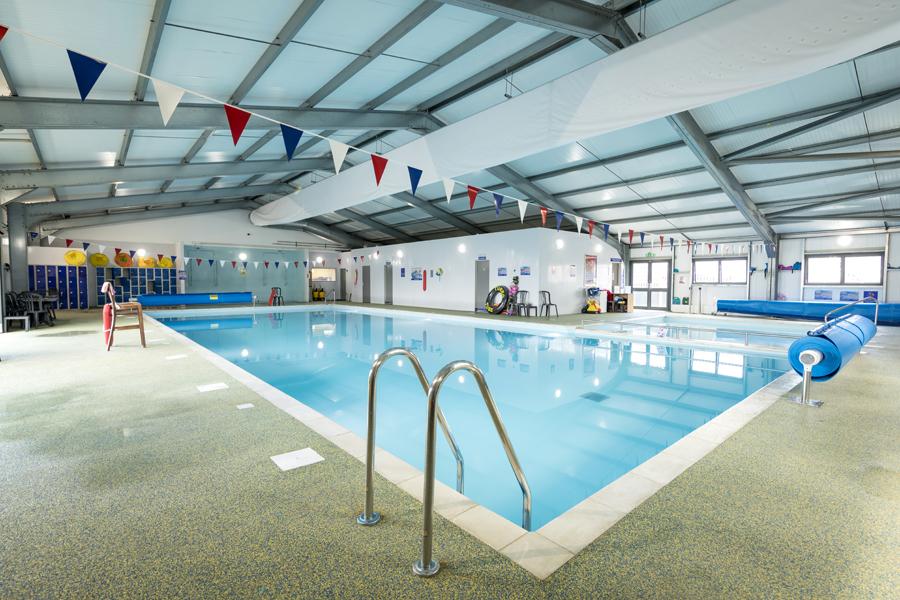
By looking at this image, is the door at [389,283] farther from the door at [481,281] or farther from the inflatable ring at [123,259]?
the inflatable ring at [123,259]

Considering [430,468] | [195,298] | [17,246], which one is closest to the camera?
[430,468]

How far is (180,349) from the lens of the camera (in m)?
5.83

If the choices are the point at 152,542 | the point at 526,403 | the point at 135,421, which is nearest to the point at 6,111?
the point at 135,421

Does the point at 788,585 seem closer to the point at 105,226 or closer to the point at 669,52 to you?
the point at 669,52

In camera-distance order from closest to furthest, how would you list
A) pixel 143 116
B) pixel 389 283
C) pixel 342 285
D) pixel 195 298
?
pixel 143 116 < pixel 195 298 < pixel 389 283 < pixel 342 285

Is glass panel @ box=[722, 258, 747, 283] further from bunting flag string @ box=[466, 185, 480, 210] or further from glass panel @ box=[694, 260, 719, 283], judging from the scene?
bunting flag string @ box=[466, 185, 480, 210]

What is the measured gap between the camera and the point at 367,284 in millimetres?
18906

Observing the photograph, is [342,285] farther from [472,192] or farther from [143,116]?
[143,116]

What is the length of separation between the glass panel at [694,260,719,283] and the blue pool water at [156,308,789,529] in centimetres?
876

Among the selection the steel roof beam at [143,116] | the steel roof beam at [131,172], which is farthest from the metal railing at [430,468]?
the steel roof beam at [131,172]

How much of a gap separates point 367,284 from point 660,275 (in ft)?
40.5

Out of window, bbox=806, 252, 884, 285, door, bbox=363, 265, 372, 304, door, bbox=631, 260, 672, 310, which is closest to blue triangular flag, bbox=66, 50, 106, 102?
door, bbox=363, 265, 372, 304

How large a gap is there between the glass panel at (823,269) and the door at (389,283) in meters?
14.4

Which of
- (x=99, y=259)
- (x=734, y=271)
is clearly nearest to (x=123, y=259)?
(x=99, y=259)
